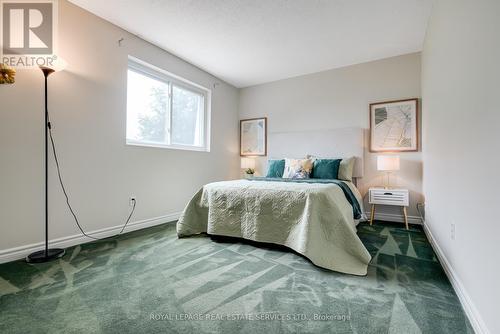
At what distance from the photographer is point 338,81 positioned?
3.92m

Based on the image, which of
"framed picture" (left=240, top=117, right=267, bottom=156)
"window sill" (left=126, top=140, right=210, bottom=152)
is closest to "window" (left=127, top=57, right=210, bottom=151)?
"window sill" (left=126, top=140, right=210, bottom=152)

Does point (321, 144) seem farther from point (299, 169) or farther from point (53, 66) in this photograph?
point (53, 66)

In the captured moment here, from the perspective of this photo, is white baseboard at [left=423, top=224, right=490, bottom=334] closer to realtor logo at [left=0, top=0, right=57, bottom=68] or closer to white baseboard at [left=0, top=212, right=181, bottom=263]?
white baseboard at [left=0, top=212, right=181, bottom=263]

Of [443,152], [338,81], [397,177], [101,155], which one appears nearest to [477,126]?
[443,152]

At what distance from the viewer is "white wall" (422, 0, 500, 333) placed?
1012mm

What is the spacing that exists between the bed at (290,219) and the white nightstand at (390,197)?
0.63 meters

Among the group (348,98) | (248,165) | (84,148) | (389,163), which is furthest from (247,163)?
(84,148)

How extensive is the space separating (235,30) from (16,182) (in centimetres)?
276

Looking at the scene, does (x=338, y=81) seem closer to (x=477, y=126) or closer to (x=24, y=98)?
(x=477, y=126)

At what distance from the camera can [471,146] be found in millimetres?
1291

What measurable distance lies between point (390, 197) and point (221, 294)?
273 cm

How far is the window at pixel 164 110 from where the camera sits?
3.09 meters

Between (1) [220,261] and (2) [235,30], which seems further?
(2) [235,30]

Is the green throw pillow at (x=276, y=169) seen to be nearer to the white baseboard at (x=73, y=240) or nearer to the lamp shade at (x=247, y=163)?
the lamp shade at (x=247, y=163)
